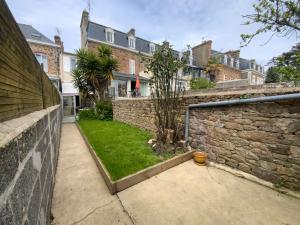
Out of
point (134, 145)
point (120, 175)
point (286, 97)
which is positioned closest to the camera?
point (286, 97)

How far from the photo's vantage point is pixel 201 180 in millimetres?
2988

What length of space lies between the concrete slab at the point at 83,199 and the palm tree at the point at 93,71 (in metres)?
9.03

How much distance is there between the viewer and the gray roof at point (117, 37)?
1575 cm

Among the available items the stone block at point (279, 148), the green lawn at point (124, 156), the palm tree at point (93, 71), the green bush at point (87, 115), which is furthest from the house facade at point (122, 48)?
the stone block at point (279, 148)

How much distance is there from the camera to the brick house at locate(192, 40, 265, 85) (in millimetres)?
23078

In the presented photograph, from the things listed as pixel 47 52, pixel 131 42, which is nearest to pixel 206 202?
pixel 47 52

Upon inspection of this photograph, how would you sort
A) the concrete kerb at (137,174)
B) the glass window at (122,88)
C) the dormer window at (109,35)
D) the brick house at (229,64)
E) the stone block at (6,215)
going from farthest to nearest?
the brick house at (229,64), the dormer window at (109,35), the glass window at (122,88), the concrete kerb at (137,174), the stone block at (6,215)

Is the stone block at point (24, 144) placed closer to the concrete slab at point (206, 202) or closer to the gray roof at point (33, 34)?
the concrete slab at point (206, 202)

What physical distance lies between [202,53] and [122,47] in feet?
44.1

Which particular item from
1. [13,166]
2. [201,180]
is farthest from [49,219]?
[201,180]

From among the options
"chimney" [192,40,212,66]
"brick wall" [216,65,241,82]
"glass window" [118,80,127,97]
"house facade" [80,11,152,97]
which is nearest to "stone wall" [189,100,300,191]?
"house facade" [80,11,152,97]

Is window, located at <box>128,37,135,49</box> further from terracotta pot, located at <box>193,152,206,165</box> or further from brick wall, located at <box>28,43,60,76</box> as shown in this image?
terracotta pot, located at <box>193,152,206,165</box>

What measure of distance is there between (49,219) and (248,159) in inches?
145

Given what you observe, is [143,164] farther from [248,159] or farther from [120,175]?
[248,159]
